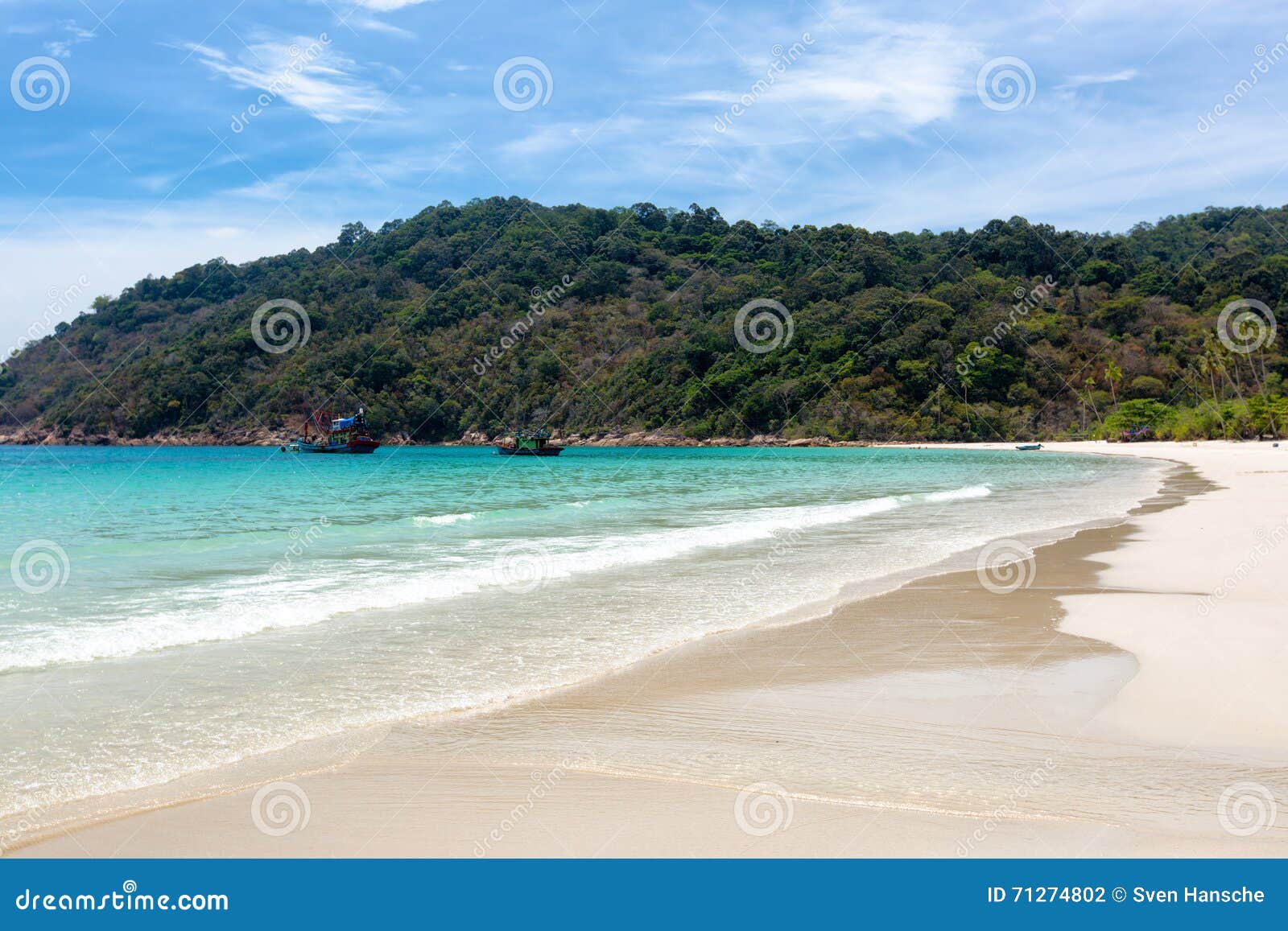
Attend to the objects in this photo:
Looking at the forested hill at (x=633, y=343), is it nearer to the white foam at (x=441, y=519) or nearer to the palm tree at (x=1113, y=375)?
the palm tree at (x=1113, y=375)

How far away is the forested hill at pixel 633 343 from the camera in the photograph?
3688 inches

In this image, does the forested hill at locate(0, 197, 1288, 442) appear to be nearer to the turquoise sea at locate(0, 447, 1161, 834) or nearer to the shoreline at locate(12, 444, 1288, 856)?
the turquoise sea at locate(0, 447, 1161, 834)

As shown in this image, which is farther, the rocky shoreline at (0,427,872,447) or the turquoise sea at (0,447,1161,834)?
the rocky shoreline at (0,427,872,447)

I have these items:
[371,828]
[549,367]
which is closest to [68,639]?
[371,828]

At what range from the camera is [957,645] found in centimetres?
789

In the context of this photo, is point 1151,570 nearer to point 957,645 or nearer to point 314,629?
point 957,645

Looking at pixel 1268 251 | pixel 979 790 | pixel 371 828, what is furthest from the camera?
pixel 1268 251

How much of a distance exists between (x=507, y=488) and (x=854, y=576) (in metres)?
22.1

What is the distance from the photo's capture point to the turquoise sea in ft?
18.8

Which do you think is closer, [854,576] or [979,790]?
[979,790]

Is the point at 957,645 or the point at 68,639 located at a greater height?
the point at 68,639

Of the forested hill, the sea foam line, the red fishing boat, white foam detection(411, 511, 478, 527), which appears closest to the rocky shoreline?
the forested hill

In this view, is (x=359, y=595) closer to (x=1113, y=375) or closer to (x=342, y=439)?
(x=342, y=439)

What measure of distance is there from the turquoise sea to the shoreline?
465mm
